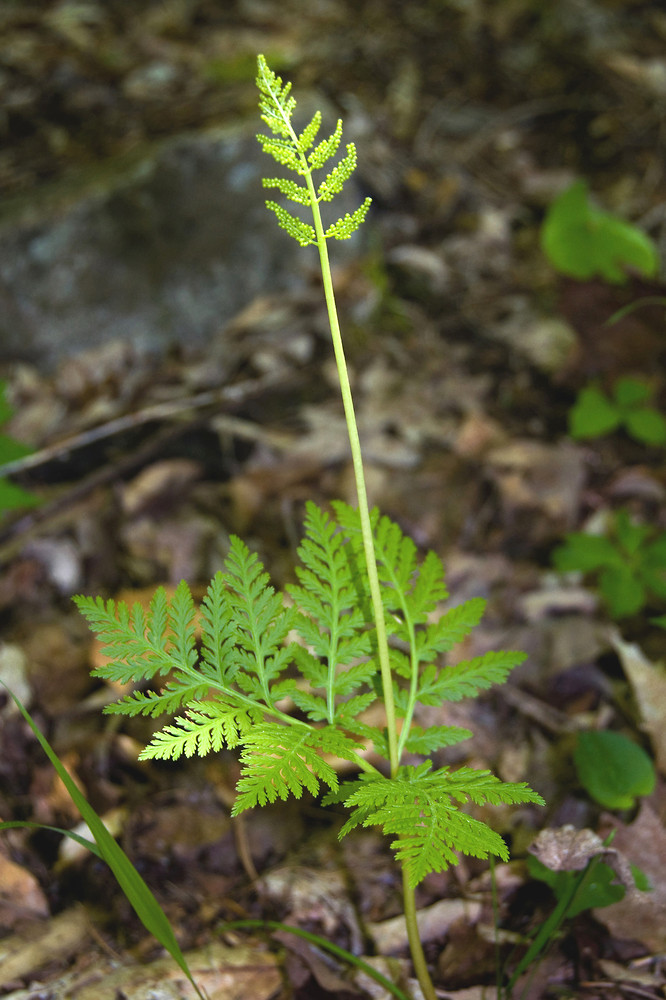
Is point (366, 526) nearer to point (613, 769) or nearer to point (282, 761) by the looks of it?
point (282, 761)

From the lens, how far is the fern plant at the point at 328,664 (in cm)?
96

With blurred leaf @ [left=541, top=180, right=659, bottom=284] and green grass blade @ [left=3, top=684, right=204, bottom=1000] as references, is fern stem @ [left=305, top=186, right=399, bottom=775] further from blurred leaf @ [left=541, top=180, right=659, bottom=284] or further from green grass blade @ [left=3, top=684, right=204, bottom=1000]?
blurred leaf @ [left=541, top=180, right=659, bottom=284]

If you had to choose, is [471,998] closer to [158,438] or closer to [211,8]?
[158,438]

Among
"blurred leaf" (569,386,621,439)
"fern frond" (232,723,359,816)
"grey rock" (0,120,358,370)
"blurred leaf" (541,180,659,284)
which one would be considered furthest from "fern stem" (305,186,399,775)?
"grey rock" (0,120,358,370)

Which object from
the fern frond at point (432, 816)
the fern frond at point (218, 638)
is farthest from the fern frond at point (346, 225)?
the fern frond at point (432, 816)

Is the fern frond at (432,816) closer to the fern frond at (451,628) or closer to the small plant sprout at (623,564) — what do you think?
the fern frond at (451,628)

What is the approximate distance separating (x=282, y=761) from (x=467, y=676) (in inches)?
15.8

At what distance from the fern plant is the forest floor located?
1.65 feet

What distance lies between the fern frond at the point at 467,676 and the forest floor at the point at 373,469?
1.77 feet

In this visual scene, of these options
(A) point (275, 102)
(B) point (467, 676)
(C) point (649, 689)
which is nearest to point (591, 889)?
(B) point (467, 676)

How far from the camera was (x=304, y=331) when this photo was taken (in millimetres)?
3266

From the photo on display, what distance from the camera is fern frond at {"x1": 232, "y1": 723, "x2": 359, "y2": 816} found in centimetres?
95

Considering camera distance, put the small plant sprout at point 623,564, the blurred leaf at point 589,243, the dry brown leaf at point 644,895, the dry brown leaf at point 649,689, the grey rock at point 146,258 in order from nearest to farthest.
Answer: the dry brown leaf at point 644,895
the dry brown leaf at point 649,689
the small plant sprout at point 623,564
the blurred leaf at point 589,243
the grey rock at point 146,258

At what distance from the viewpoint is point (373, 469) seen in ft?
8.70
